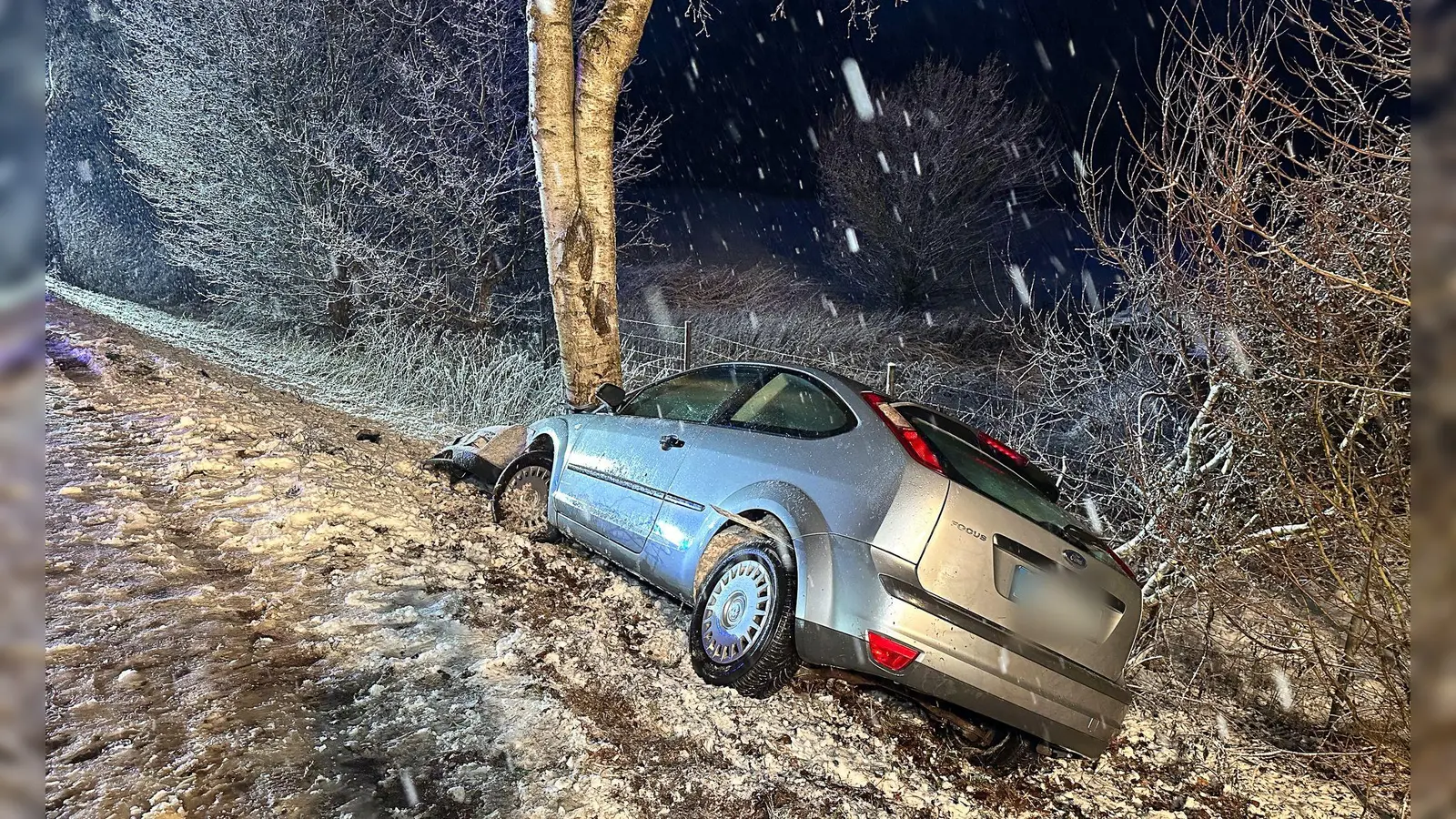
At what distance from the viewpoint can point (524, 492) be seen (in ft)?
19.6

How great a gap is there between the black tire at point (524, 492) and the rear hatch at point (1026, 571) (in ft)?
10.1

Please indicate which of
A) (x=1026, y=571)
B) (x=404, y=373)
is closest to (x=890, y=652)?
(x=1026, y=571)

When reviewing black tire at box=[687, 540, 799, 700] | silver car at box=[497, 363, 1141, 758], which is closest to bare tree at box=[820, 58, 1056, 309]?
silver car at box=[497, 363, 1141, 758]

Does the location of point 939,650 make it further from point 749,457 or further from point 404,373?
point 404,373

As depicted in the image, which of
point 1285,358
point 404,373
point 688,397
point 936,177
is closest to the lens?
point 1285,358

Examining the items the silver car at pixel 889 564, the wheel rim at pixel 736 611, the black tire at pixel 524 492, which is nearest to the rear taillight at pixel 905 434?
the silver car at pixel 889 564

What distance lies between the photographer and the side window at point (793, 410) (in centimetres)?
410

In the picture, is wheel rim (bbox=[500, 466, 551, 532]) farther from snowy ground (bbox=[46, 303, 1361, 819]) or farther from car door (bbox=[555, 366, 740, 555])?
car door (bbox=[555, 366, 740, 555])

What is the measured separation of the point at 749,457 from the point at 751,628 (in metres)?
0.87

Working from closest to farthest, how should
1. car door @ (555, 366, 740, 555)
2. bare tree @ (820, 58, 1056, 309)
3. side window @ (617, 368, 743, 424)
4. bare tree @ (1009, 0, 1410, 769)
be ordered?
bare tree @ (1009, 0, 1410, 769) → car door @ (555, 366, 740, 555) → side window @ (617, 368, 743, 424) → bare tree @ (820, 58, 1056, 309)

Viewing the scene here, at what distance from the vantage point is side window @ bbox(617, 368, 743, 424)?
4906mm

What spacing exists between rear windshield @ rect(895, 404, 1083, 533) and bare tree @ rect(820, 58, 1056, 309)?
53.7 ft

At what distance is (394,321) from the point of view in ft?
41.1
